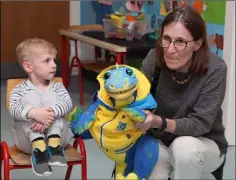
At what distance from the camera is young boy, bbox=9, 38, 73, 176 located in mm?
2033

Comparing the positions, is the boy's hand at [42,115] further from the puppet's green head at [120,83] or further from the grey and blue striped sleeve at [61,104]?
the puppet's green head at [120,83]

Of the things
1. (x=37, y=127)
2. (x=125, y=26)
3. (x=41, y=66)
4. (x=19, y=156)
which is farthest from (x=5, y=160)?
(x=125, y=26)

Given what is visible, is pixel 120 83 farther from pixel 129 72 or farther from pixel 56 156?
pixel 56 156

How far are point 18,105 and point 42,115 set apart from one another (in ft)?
0.37

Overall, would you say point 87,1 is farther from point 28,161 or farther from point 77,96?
point 28,161

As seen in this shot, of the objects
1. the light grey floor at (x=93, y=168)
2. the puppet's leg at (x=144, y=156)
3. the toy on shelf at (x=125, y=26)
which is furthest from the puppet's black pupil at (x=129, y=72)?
the toy on shelf at (x=125, y=26)

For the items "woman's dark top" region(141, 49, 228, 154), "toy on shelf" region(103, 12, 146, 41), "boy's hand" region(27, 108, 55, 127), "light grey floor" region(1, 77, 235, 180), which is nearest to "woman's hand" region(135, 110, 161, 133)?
"woman's dark top" region(141, 49, 228, 154)

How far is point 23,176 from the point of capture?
8.93 feet

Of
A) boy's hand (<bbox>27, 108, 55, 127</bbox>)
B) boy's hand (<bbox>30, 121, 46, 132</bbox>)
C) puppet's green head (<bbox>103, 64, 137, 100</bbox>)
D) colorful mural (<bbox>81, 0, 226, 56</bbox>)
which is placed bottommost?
boy's hand (<bbox>30, 121, 46, 132</bbox>)

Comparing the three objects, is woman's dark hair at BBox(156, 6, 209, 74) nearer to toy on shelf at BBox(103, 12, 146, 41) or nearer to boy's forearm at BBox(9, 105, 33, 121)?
boy's forearm at BBox(9, 105, 33, 121)

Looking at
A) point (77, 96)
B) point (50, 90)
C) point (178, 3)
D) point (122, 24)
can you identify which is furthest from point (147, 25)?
point (50, 90)

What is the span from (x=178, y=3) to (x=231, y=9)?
52 cm

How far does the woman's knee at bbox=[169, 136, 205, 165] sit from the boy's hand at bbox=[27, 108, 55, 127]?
0.52m

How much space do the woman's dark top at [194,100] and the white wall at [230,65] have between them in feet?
3.33
